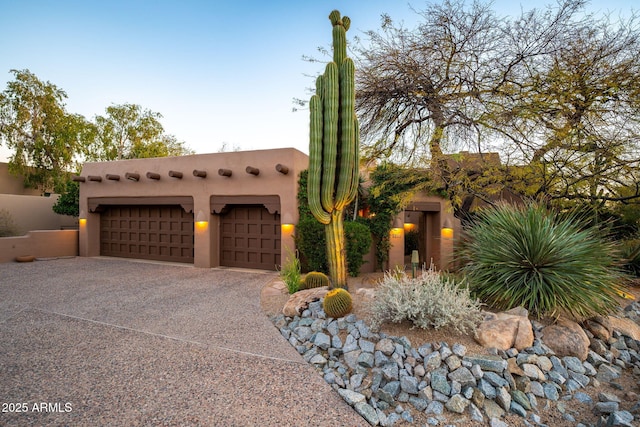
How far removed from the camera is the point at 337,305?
14.1ft

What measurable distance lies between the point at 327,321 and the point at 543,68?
7180 mm

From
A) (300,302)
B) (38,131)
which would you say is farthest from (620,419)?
(38,131)

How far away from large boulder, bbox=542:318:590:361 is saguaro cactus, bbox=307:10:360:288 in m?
3.04

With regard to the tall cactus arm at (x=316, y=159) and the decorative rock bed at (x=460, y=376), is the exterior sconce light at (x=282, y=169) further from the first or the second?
the decorative rock bed at (x=460, y=376)

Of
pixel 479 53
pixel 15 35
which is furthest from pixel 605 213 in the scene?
pixel 15 35

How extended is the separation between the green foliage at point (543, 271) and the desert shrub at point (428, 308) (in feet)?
2.20

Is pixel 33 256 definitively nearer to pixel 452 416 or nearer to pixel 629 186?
pixel 452 416

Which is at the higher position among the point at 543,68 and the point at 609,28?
the point at 609,28

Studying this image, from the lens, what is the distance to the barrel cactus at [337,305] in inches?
168

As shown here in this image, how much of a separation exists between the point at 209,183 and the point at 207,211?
0.90m

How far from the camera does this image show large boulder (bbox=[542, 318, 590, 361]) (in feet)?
11.1

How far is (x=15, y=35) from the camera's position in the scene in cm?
941

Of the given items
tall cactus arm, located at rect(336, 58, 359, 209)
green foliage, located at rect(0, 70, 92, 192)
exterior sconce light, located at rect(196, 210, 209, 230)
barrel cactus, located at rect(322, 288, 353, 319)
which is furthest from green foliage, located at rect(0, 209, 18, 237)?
barrel cactus, located at rect(322, 288, 353, 319)

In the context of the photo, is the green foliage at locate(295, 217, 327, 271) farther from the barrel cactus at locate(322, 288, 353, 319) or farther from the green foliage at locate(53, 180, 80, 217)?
the green foliage at locate(53, 180, 80, 217)
